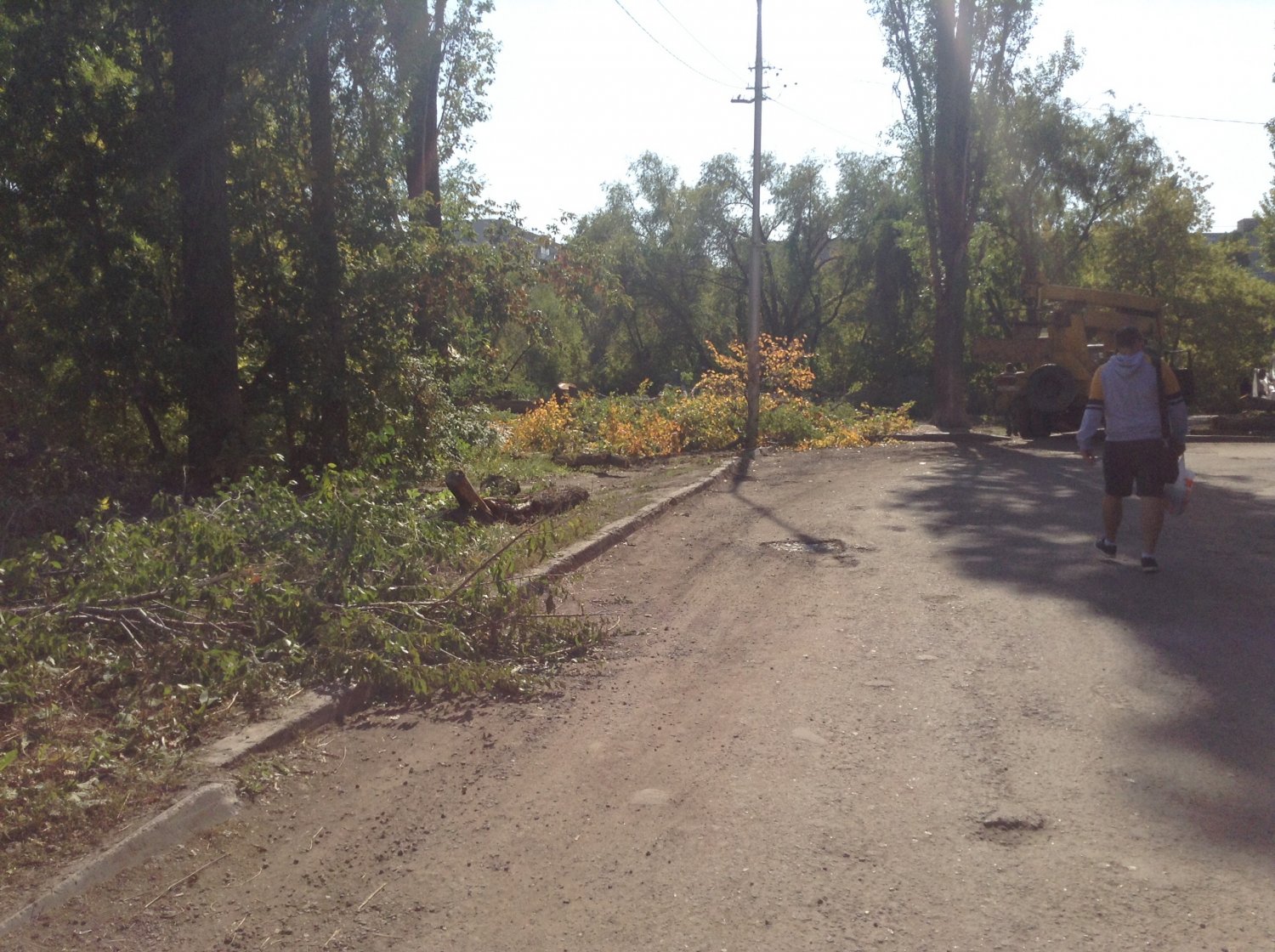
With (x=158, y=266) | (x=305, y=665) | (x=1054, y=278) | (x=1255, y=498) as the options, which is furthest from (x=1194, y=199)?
(x=305, y=665)

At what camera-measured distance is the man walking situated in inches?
334

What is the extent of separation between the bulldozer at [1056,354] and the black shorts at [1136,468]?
1269cm

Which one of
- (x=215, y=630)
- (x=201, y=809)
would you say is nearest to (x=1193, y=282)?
(x=215, y=630)

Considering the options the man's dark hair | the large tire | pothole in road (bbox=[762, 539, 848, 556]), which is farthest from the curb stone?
the large tire

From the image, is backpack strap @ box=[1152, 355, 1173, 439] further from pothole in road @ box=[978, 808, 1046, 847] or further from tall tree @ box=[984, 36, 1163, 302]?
tall tree @ box=[984, 36, 1163, 302]

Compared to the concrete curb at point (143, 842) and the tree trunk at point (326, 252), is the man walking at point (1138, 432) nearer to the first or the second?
the concrete curb at point (143, 842)

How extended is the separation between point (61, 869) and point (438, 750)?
1689mm

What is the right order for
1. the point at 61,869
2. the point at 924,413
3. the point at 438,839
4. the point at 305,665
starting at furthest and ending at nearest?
the point at 924,413 → the point at 305,665 → the point at 438,839 → the point at 61,869

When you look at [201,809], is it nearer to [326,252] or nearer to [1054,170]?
[326,252]

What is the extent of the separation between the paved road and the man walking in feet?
2.02

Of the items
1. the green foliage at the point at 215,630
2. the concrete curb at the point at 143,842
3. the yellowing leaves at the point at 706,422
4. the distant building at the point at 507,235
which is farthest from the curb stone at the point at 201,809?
the yellowing leaves at the point at 706,422

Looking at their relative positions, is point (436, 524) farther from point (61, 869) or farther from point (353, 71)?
point (353, 71)

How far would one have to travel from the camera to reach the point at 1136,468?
28.3ft

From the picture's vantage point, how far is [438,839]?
431cm
